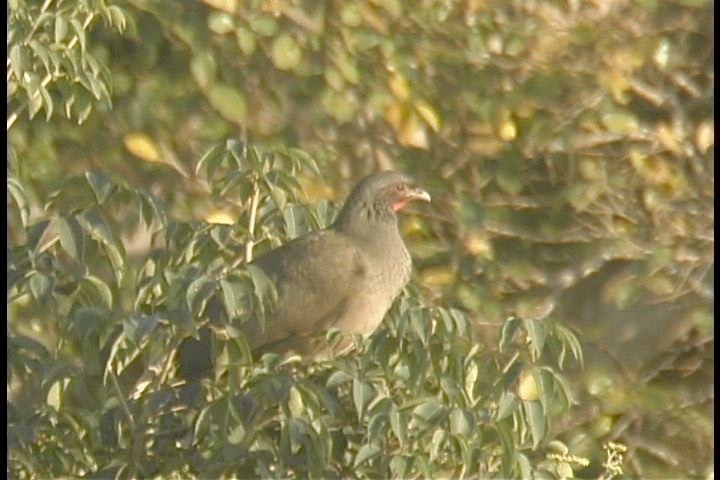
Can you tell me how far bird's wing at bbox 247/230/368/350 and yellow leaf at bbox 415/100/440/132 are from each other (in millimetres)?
1885

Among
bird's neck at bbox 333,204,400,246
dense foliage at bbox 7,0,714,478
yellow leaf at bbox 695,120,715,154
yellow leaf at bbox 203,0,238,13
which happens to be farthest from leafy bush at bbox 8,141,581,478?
yellow leaf at bbox 695,120,715,154

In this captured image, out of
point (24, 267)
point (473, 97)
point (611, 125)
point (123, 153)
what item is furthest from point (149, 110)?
point (24, 267)

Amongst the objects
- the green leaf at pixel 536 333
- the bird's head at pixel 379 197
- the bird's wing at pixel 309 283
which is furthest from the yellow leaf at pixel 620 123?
the green leaf at pixel 536 333

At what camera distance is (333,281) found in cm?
558

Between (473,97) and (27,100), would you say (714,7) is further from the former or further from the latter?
(27,100)

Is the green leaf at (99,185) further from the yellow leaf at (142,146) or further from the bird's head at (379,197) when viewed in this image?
the yellow leaf at (142,146)

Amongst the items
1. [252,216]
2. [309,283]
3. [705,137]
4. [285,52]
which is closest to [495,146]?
[705,137]

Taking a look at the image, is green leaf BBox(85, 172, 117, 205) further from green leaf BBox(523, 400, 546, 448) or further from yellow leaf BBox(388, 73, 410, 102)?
yellow leaf BBox(388, 73, 410, 102)

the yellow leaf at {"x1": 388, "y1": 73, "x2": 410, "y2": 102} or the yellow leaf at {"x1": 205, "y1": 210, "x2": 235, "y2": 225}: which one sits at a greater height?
the yellow leaf at {"x1": 388, "y1": 73, "x2": 410, "y2": 102}

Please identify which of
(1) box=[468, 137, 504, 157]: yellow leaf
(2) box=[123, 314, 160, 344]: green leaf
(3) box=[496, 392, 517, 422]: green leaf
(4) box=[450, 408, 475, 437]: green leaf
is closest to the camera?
(2) box=[123, 314, 160, 344]: green leaf

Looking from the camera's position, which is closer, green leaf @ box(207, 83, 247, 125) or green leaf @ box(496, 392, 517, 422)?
green leaf @ box(496, 392, 517, 422)

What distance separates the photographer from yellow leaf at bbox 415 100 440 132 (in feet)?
24.5

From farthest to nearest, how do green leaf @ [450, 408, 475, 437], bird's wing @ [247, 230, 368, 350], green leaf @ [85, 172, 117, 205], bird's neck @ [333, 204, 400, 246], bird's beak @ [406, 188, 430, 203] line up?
bird's beak @ [406, 188, 430, 203] → bird's neck @ [333, 204, 400, 246] → bird's wing @ [247, 230, 368, 350] → green leaf @ [85, 172, 117, 205] → green leaf @ [450, 408, 475, 437]

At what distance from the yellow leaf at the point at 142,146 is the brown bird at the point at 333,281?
5.34 ft
